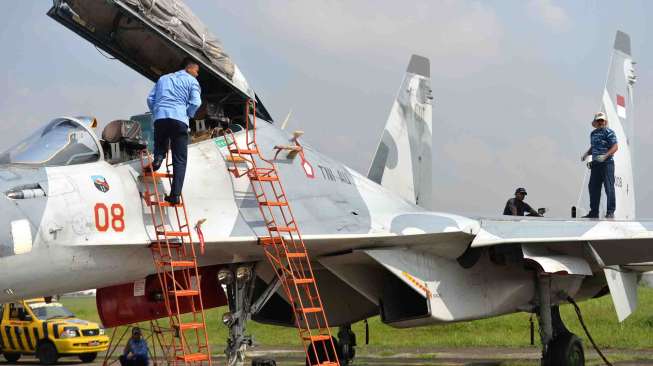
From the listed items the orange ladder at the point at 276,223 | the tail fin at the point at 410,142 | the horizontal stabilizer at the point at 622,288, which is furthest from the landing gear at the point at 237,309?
the tail fin at the point at 410,142

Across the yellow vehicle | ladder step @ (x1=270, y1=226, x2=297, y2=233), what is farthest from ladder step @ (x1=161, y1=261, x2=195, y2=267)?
the yellow vehicle

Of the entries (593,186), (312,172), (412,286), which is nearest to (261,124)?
(312,172)

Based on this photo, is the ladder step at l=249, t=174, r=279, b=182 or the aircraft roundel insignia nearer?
the ladder step at l=249, t=174, r=279, b=182

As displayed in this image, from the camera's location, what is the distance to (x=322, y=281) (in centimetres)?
996

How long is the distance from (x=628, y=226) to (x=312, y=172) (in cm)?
394

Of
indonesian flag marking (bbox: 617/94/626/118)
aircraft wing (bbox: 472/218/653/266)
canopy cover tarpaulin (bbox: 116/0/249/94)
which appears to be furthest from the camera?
indonesian flag marking (bbox: 617/94/626/118)

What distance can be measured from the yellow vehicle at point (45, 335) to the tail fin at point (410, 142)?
8835 mm

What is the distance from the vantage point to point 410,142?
14.4 m

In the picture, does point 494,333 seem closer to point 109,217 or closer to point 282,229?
point 282,229

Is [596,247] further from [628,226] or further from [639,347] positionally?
[639,347]

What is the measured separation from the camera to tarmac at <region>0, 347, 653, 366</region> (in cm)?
1331

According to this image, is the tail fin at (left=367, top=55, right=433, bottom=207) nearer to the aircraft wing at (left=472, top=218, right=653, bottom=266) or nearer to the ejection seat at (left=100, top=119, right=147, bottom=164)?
the aircraft wing at (left=472, top=218, right=653, bottom=266)

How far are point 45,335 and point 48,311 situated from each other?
57.2 inches

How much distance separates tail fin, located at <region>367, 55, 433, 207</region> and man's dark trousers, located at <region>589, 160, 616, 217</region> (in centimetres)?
333
